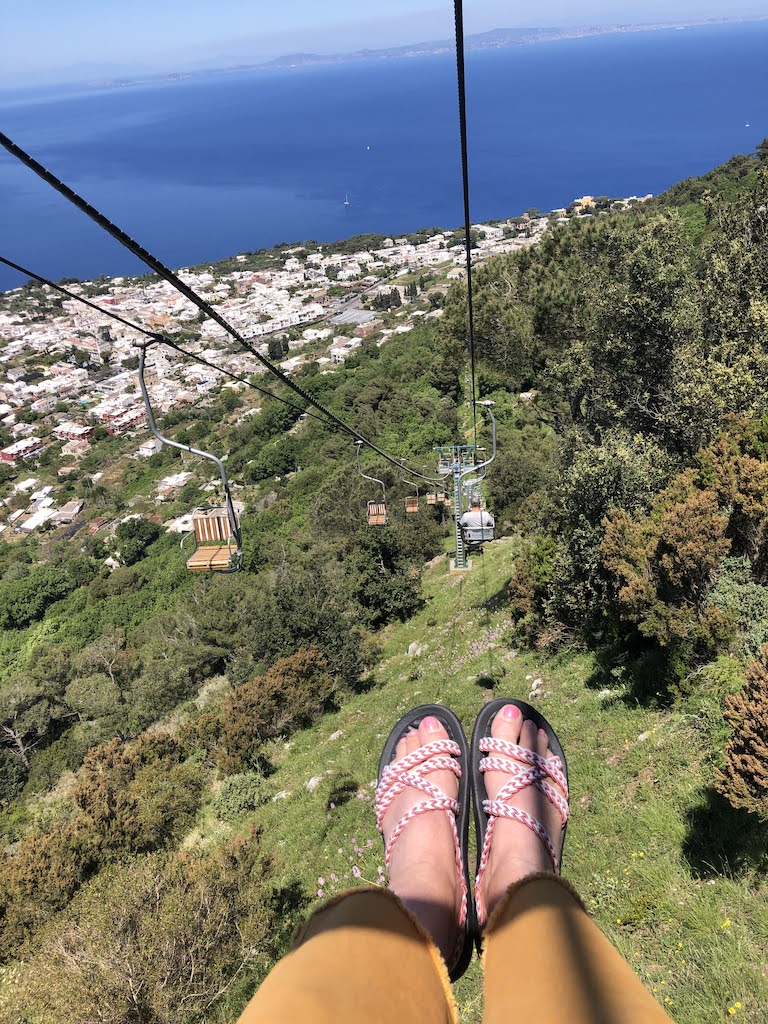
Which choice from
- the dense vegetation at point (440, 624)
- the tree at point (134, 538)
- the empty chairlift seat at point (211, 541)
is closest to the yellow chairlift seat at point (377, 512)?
the dense vegetation at point (440, 624)

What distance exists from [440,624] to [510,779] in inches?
346

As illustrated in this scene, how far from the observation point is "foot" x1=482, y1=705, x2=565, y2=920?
1.97 meters

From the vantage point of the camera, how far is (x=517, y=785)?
7.99ft

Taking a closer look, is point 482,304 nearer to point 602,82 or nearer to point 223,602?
point 223,602

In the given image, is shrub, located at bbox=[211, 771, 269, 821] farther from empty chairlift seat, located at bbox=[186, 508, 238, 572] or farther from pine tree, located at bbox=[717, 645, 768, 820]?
pine tree, located at bbox=[717, 645, 768, 820]

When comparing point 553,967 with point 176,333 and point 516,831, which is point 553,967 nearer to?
point 516,831

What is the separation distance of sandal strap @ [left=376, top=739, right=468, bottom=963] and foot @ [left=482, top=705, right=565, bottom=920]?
0.55ft

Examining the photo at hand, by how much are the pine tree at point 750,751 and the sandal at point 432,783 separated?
1.40 meters

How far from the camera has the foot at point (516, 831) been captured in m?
1.97

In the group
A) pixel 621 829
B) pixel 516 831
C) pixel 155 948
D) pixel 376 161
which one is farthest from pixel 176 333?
pixel 516 831

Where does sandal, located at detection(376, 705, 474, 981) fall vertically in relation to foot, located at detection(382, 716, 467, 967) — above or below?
below

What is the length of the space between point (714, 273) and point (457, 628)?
7.08m

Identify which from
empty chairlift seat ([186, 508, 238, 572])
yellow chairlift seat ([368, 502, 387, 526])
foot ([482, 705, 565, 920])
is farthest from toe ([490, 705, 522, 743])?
yellow chairlift seat ([368, 502, 387, 526])

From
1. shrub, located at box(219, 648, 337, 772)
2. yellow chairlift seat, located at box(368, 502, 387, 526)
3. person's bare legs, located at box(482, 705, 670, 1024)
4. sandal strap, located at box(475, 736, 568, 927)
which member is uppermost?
person's bare legs, located at box(482, 705, 670, 1024)
